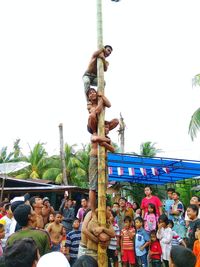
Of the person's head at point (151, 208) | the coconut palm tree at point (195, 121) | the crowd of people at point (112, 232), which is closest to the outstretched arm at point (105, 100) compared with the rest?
the crowd of people at point (112, 232)

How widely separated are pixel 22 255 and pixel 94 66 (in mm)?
2915

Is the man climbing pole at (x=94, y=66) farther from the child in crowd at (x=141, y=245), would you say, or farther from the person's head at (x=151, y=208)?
the person's head at (x=151, y=208)

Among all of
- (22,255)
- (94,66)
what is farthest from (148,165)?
(22,255)

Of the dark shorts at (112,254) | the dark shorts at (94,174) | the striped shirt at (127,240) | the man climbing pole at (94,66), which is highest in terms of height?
the man climbing pole at (94,66)

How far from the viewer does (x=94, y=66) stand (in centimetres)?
468

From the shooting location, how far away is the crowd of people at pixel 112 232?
390 centimetres

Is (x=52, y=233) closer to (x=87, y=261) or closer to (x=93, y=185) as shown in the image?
(x=93, y=185)

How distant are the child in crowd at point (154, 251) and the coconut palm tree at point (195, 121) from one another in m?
6.46

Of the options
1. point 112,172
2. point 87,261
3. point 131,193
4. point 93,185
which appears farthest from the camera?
point 131,193

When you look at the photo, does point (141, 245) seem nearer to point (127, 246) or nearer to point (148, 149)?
point (127, 246)

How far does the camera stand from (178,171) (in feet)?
42.7

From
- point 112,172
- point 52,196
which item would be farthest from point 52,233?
point 52,196

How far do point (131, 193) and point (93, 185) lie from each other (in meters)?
13.4

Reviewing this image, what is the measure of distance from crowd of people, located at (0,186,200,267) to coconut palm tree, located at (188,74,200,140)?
4822 millimetres
